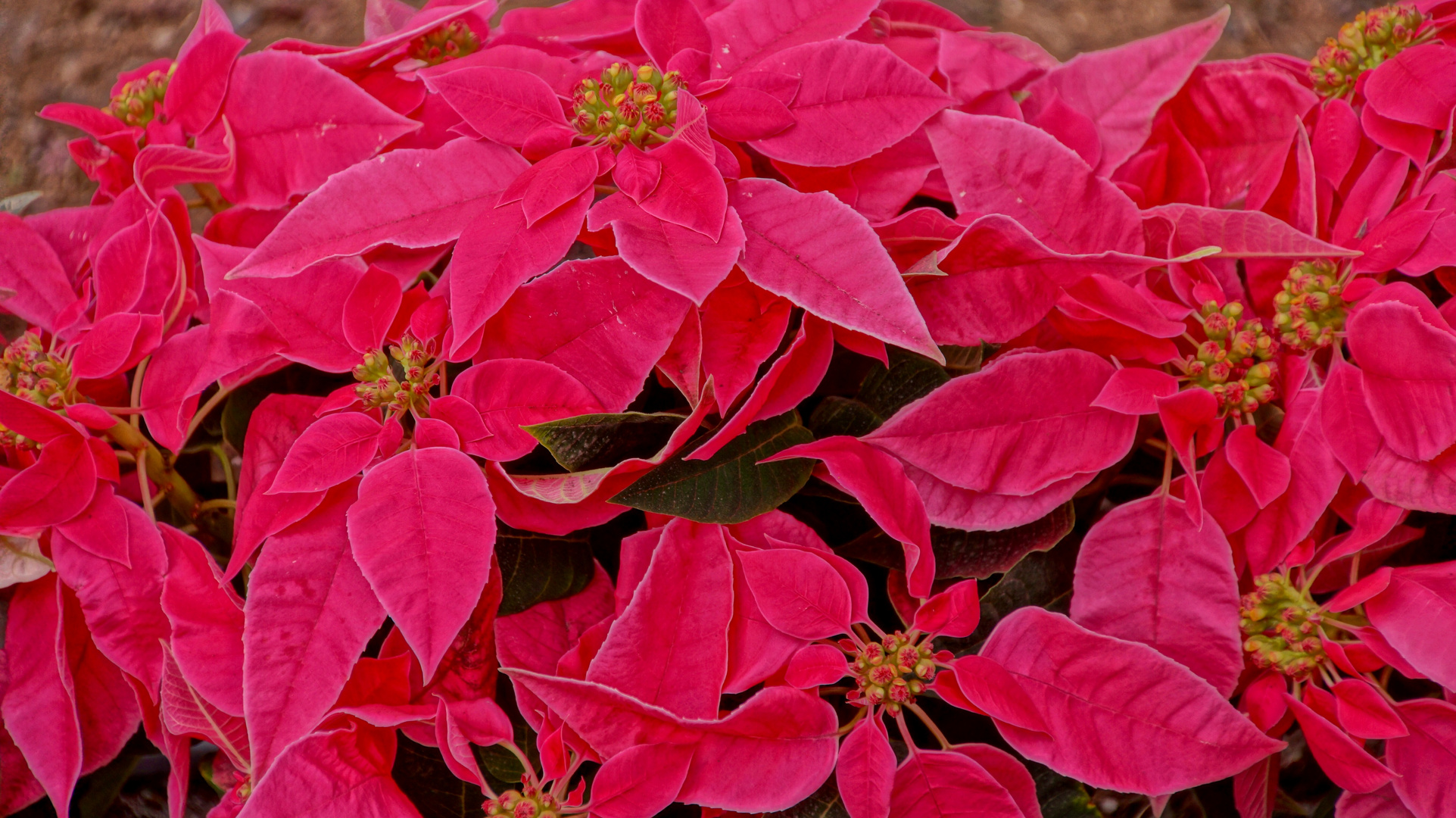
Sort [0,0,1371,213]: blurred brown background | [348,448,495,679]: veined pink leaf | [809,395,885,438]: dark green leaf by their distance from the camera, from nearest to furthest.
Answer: [348,448,495,679]: veined pink leaf < [809,395,885,438]: dark green leaf < [0,0,1371,213]: blurred brown background

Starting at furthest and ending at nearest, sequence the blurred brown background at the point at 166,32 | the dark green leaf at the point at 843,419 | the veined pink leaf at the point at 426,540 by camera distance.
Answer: the blurred brown background at the point at 166,32 < the dark green leaf at the point at 843,419 < the veined pink leaf at the point at 426,540

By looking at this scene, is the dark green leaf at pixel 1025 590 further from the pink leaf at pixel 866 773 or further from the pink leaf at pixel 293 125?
the pink leaf at pixel 293 125

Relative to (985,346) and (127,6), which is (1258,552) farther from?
(127,6)

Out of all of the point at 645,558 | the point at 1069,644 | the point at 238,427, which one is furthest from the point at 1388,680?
the point at 238,427

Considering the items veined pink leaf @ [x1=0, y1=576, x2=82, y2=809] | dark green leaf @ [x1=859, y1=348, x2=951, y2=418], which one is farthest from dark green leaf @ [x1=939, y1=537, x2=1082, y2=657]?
veined pink leaf @ [x1=0, y1=576, x2=82, y2=809]

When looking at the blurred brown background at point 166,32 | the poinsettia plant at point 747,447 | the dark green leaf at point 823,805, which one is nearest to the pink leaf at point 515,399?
the poinsettia plant at point 747,447

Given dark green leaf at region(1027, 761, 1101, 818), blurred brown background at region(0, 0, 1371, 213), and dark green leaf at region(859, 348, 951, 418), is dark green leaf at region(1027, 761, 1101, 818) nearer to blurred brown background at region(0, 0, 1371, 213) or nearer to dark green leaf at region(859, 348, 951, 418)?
dark green leaf at region(859, 348, 951, 418)
